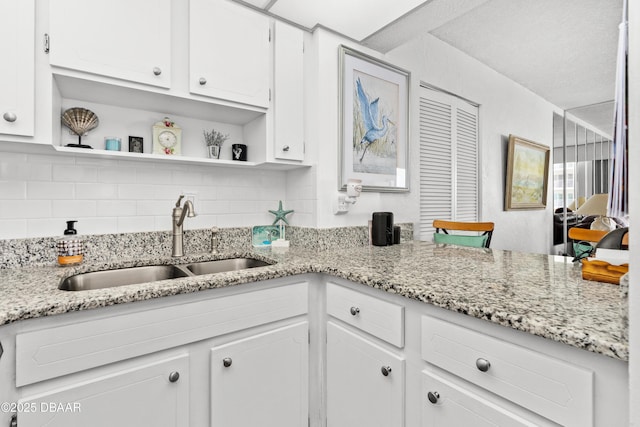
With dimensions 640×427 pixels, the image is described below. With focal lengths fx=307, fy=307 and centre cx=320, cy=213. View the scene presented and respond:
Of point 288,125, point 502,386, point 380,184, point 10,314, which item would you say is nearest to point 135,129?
point 288,125

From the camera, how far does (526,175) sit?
147 inches

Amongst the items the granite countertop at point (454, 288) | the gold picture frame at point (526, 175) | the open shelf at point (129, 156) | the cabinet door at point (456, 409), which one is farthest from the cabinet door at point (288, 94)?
Answer: the gold picture frame at point (526, 175)

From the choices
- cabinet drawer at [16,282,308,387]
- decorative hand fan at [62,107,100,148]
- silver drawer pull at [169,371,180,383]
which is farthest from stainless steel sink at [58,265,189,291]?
decorative hand fan at [62,107,100,148]

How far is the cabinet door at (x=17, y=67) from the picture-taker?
3.68ft

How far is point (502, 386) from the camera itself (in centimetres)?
78

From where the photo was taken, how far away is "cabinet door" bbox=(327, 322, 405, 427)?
107 centimetres

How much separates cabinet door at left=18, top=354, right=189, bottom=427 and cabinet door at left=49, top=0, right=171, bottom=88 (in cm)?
119

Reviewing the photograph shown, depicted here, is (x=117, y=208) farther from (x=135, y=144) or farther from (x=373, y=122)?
(x=373, y=122)

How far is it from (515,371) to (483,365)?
0.07 metres

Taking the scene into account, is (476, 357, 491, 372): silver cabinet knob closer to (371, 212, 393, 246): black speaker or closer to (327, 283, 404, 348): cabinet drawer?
(327, 283, 404, 348): cabinet drawer

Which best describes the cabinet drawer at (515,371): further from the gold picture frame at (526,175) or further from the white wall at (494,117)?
the gold picture frame at (526,175)

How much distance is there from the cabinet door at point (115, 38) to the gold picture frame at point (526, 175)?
11.4 feet

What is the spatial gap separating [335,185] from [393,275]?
93cm

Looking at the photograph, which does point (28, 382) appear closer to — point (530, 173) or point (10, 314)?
point (10, 314)
